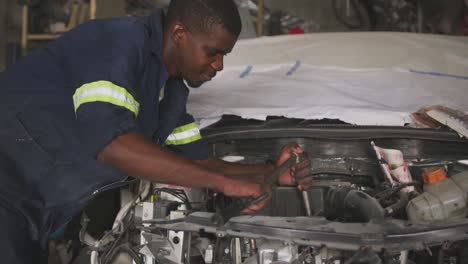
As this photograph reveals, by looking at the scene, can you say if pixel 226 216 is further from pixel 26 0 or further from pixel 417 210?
pixel 26 0

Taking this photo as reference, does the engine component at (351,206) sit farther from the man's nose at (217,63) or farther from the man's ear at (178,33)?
the man's ear at (178,33)

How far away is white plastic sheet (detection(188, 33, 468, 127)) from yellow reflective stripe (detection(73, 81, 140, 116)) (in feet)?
2.59

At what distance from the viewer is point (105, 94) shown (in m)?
1.48

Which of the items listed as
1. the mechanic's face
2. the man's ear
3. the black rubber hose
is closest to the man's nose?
the mechanic's face

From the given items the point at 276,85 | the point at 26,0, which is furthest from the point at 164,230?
the point at 26,0

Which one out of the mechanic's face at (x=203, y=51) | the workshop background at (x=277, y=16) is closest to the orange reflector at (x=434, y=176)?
the mechanic's face at (x=203, y=51)

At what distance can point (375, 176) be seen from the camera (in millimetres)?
1953

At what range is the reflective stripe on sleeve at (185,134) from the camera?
6.73 ft

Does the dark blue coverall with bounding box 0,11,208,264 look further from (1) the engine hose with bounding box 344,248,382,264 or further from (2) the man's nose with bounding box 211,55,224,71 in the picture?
(1) the engine hose with bounding box 344,248,382,264

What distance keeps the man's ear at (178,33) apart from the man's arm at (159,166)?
0.37 meters

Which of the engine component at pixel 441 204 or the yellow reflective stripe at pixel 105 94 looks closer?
the yellow reflective stripe at pixel 105 94

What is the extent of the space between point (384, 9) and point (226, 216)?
14.9 ft

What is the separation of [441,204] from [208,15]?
0.95 metres

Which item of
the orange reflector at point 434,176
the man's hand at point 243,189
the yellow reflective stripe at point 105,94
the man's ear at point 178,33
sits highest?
the man's ear at point 178,33
